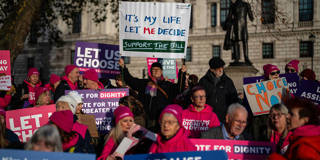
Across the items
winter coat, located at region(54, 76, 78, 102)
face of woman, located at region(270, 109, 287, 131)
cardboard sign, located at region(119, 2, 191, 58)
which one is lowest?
face of woman, located at region(270, 109, 287, 131)

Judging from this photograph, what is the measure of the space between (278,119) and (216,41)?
34932 millimetres

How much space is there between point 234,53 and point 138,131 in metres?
9.54

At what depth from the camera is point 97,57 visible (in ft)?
27.8

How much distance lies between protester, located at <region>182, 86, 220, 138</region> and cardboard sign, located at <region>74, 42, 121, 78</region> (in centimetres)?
350

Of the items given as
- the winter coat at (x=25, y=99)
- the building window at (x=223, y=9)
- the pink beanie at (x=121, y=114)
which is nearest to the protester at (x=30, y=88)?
the winter coat at (x=25, y=99)

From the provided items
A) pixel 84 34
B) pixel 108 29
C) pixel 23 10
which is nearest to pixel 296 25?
pixel 108 29

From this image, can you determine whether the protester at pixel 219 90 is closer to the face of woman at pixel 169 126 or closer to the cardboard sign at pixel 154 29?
the cardboard sign at pixel 154 29

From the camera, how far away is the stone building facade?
34.6 meters

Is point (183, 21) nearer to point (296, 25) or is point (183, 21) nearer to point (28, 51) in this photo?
point (296, 25)

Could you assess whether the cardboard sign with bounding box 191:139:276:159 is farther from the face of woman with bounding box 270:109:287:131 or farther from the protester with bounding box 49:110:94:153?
the protester with bounding box 49:110:94:153

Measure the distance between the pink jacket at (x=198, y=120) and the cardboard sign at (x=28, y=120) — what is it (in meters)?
1.91

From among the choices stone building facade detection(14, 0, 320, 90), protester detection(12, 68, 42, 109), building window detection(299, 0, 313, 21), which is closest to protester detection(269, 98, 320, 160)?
protester detection(12, 68, 42, 109)

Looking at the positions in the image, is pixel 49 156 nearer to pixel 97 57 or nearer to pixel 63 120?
pixel 63 120

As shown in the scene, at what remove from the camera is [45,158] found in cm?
312
